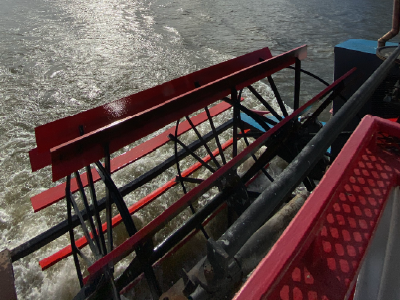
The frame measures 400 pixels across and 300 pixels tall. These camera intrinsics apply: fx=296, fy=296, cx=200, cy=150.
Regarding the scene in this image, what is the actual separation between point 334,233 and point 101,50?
8169 millimetres

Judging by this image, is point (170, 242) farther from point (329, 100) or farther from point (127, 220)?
point (329, 100)

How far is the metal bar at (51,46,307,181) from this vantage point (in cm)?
177

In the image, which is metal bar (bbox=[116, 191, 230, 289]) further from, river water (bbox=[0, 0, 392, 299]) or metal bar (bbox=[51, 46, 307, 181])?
river water (bbox=[0, 0, 392, 299])

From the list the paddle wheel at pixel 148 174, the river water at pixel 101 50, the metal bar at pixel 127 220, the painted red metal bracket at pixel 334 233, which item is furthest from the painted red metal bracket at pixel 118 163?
the painted red metal bracket at pixel 334 233

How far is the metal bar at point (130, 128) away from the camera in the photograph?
5.80 feet

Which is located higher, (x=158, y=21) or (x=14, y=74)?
(x=158, y=21)

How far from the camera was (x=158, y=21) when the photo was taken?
34.8 ft

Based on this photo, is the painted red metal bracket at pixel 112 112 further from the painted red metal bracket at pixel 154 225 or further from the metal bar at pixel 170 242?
the metal bar at pixel 170 242

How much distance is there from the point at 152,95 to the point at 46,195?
1.42 meters

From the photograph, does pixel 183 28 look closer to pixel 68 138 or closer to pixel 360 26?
pixel 360 26

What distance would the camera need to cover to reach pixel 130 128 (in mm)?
1983

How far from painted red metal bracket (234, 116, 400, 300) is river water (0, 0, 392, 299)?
100 inches

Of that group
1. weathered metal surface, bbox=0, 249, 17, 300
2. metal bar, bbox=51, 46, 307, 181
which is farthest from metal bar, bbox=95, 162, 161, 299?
weathered metal surface, bbox=0, 249, 17, 300

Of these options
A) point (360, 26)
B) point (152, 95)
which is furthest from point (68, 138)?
point (360, 26)
